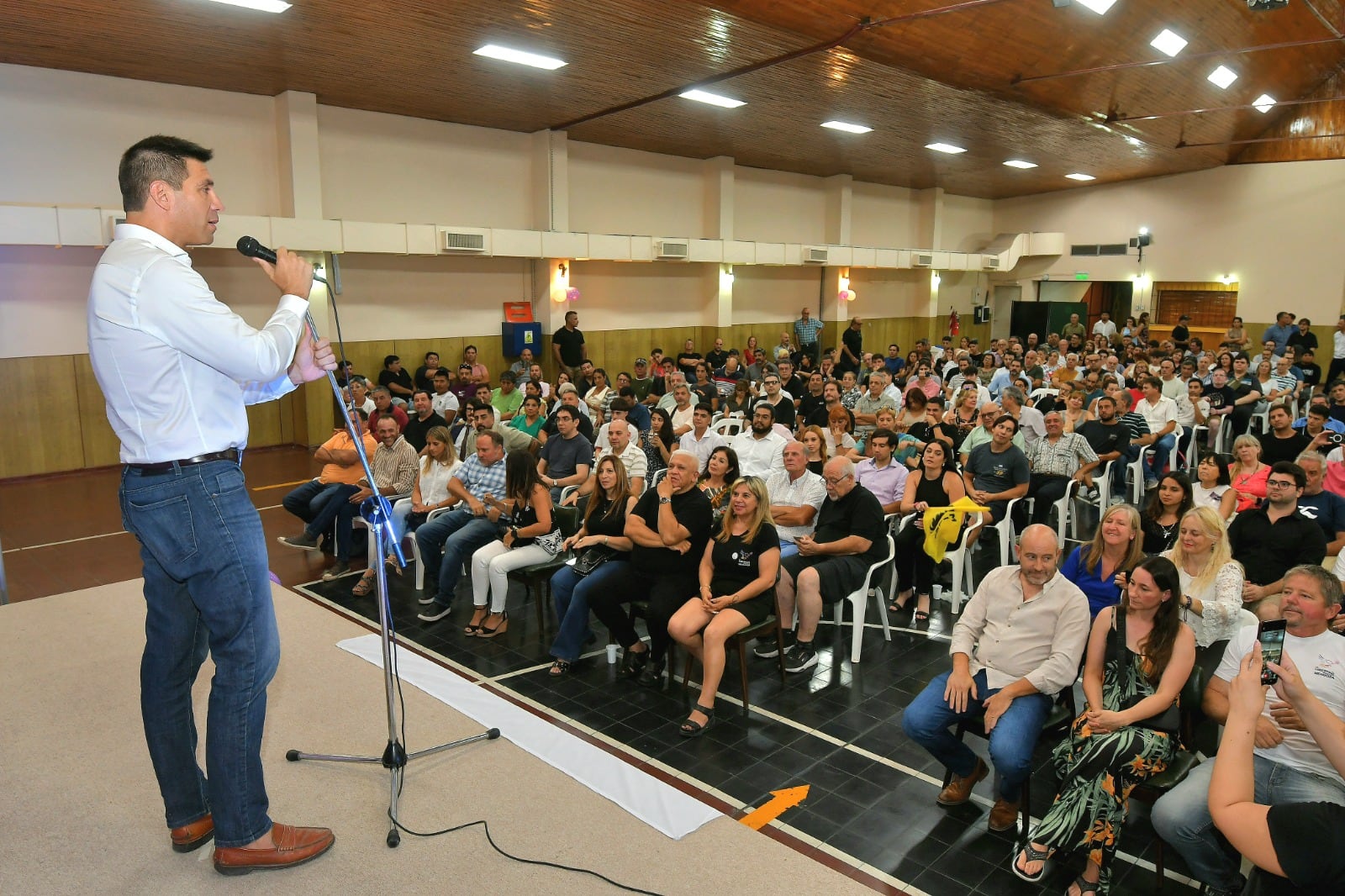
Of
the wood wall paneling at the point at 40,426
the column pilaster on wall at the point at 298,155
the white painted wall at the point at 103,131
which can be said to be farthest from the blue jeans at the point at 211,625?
the column pilaster on wall at the point at 298,155

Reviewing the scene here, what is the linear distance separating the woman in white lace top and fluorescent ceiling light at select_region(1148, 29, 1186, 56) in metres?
9.15

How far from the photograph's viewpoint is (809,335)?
1703 centimetres

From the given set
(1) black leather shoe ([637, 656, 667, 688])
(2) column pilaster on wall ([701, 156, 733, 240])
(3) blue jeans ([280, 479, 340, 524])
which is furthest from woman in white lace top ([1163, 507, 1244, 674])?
(2) column pilaster on wall ([701, 156, 733, 240])

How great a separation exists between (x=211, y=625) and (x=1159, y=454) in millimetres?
8223

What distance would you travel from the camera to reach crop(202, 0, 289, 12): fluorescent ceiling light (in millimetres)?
6828

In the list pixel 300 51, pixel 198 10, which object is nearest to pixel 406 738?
pixel 198 10

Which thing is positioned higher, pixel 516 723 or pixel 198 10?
pixel 198 10

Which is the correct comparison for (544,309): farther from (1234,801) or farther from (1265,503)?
(1234,801)

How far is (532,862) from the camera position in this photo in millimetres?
2439

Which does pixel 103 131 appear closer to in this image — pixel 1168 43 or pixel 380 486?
pixel 380 486

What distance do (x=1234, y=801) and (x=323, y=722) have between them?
304cm

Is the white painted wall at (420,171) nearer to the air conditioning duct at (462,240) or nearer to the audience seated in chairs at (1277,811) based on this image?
the air conditioning duct at (462,240)

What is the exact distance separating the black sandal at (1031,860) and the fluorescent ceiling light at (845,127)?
1138cm

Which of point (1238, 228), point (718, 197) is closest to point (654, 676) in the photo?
point (718, 197)
